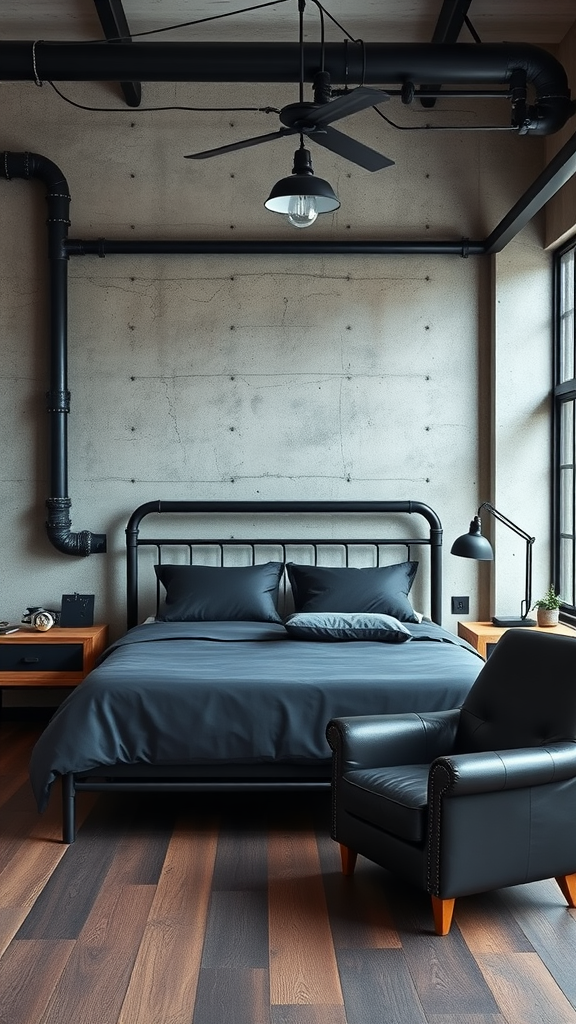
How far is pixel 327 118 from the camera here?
126 inches

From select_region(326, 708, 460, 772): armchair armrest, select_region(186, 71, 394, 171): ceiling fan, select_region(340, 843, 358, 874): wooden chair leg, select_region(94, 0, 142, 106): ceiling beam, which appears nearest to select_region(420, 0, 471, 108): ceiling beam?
select_region(186, 71, 394, 171): ceiling fan

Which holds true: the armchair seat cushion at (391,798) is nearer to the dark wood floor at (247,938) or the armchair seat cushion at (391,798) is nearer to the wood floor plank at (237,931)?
the dark wood floor at (247,938)

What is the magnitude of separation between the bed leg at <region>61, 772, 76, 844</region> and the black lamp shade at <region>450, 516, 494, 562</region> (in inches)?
94.3

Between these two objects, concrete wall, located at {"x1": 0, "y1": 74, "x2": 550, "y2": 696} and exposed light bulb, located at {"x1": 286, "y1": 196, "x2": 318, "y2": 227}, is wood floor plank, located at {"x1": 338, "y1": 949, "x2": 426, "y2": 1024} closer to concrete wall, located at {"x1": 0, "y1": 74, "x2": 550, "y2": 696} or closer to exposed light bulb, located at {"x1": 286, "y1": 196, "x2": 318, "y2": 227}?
exposed light bulb, located at {"x1": 286, "y1": 196, "x2": 318, "y2": 227}

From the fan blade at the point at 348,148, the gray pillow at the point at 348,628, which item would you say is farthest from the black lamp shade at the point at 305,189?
the gray pillow at the point at 348,628

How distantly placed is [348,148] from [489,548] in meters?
2.41

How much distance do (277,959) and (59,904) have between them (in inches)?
32.3

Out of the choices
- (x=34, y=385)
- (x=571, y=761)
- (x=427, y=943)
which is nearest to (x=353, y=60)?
(x=34, y=385)

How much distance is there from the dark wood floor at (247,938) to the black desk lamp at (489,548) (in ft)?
5.94

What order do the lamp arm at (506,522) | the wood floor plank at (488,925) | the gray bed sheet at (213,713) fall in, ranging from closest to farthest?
the wood floor plank at (488,925)
the gray bed sheet at (213,713)
the lamp arm at (506,522)

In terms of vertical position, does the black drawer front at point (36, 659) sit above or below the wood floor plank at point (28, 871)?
above

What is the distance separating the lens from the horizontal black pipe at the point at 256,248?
5656 millimetres

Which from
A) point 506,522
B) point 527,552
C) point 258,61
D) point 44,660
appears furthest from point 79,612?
point 258,61

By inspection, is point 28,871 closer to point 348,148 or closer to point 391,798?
point 391,798
